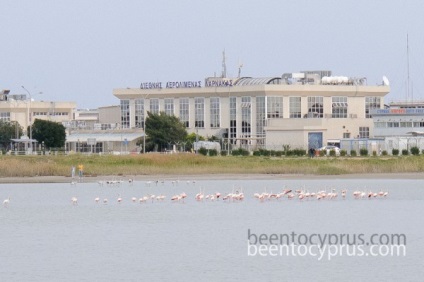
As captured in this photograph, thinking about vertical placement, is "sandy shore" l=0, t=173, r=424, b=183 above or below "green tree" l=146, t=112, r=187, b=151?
below

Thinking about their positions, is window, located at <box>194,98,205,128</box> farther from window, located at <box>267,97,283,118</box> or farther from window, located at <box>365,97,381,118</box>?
window, located at <box>365,97,381,118</box>

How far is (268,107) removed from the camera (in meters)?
136

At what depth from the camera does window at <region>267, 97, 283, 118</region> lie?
447 ft

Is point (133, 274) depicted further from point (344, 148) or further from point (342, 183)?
point (344, 148)

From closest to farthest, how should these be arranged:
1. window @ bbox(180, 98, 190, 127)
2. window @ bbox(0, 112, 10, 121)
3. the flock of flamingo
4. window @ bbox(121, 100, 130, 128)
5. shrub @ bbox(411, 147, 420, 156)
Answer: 1. the flock of flamingo
2. shrub @ bbox(411, 147, 420, 156)
3. window @ bbox(180, 98, 190, 127)
4. window @ bbox(121, 100, 130, 128)
5. window @ bbox(0, 112, 10, 121)

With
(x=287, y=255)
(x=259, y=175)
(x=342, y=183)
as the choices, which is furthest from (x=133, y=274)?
(x=259, y=175)

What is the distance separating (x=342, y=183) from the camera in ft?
262

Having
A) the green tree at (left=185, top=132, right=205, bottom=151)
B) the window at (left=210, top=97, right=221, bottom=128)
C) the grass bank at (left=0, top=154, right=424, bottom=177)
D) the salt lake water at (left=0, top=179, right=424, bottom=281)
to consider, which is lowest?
the salt lake water at (left=0, top=179, right=424, bottom=281)

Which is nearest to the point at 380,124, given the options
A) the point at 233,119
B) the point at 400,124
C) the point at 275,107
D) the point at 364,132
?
the point at 400,124

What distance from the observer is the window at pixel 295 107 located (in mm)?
137163

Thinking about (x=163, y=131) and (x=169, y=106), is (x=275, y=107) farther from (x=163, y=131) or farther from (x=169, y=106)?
(x=169, y=106)

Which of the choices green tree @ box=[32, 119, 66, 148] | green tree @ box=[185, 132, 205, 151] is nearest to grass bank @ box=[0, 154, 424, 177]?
green tree @ box=[185, 132, 205, 151]

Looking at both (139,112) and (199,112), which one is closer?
(199,112)

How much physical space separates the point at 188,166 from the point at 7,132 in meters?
64.8
